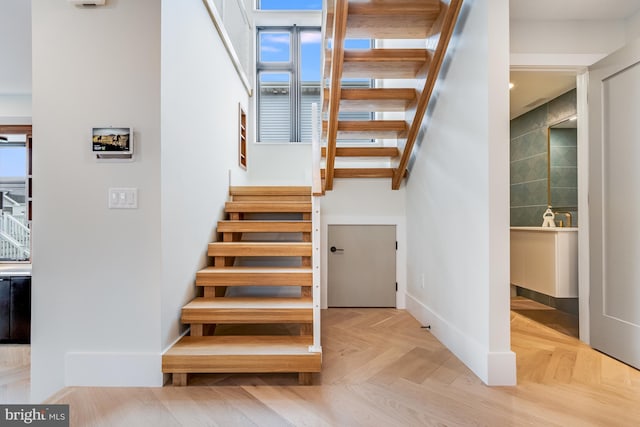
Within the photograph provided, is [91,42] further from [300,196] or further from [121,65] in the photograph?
[300,196]

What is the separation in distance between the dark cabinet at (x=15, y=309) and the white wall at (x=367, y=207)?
2877 millimetres

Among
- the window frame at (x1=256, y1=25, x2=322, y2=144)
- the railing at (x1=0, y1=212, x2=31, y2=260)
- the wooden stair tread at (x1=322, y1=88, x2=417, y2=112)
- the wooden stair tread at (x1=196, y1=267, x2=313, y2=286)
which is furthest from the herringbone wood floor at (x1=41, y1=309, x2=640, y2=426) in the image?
the window frame at (x1=256, y1=25, x2=322, y2=144)

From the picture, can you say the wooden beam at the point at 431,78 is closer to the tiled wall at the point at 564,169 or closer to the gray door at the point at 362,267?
the gray door at the point at 362,267

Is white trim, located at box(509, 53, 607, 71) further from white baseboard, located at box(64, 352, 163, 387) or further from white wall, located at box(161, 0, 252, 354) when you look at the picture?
white baseboard, located at box(64, 352, 163, 387)

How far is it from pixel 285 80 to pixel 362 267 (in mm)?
3344

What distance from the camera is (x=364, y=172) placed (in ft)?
11.3

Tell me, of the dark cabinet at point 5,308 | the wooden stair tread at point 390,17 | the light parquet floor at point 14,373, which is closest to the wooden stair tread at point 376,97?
the wooden stair tread at point 390,17

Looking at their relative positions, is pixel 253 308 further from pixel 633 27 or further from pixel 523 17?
pixel 633 27

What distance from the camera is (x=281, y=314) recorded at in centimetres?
214

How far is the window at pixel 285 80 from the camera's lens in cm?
500

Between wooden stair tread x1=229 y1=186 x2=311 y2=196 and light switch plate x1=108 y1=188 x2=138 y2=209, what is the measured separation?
1799 millimetres

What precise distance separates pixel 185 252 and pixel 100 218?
1.88ft

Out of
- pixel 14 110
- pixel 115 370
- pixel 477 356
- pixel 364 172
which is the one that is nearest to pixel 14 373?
pixel 115 370

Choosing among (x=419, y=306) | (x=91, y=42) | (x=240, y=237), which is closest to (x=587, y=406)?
(x=419, y=306)
